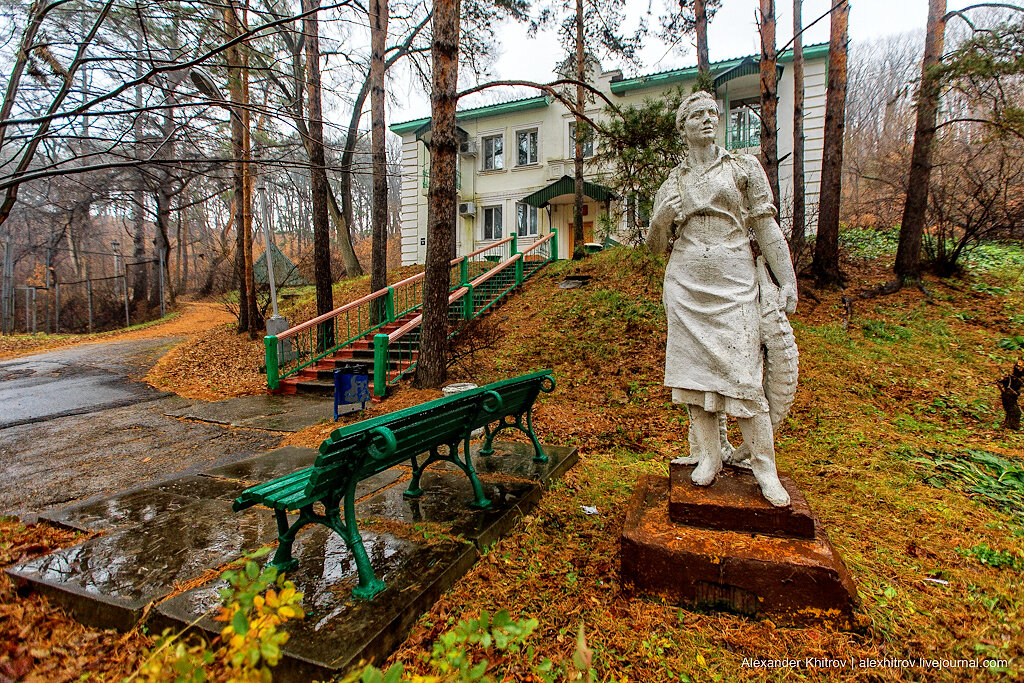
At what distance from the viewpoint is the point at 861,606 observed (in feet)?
7.22

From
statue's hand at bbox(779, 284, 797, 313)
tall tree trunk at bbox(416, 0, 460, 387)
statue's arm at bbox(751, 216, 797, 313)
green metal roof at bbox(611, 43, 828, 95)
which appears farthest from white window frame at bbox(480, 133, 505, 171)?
statue's hand at bbox(779, 284, 797, 313)

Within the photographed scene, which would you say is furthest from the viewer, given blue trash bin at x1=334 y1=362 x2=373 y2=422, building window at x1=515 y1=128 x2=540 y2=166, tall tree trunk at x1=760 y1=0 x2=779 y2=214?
building window at x1=515 y1=128 x2=540 y2=166

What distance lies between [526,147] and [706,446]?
18316 millimetres

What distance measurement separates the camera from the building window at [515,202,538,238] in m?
18.9

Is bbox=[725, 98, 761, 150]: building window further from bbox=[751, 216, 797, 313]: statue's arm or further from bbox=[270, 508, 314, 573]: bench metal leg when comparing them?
bbox=[270, 508, 314, 573]: bench metal leg

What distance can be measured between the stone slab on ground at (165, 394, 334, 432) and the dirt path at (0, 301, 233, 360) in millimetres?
9233

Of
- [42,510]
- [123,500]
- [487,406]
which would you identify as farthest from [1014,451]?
[42,510]

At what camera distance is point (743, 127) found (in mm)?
16297

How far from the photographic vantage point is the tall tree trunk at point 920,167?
8867 mm

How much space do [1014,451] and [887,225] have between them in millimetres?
11252

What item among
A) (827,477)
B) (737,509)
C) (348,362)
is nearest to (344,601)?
(737,509)

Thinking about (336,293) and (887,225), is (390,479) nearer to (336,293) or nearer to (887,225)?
(336,293)

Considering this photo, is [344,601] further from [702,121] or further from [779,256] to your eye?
[702,121]

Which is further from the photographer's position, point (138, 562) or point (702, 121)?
point (702, 121)
